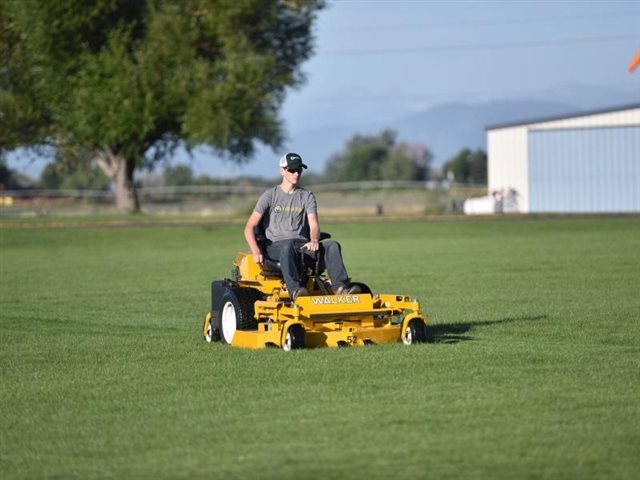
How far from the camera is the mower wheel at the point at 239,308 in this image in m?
14.6

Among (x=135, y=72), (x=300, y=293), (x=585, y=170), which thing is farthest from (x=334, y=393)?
(x=585, y=170)

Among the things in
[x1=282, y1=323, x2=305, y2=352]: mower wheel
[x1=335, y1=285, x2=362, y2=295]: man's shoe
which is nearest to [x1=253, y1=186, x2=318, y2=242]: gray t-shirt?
[x1=335, y1=285, x2=362, y2=295]: man's shoe

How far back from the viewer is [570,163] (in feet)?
219

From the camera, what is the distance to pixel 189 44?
201ft

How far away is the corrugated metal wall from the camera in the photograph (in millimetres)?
65188

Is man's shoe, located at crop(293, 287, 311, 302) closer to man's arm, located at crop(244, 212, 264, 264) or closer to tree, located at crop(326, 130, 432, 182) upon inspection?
man's arm, located at crop(244, 212, 264, 264)

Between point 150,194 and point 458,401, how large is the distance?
75733mm

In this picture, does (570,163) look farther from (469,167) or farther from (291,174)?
(469,167)

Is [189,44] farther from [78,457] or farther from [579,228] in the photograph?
[78,457]

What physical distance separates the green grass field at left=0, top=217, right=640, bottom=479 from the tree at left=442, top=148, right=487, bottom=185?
116 meters

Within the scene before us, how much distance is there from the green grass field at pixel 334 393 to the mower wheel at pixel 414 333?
259mm

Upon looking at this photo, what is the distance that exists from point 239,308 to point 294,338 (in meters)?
0.94

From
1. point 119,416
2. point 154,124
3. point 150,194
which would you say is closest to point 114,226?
point 154,124

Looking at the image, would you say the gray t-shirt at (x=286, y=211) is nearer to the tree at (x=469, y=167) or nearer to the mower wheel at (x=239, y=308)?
the mower wheel at (x=239, y=308)
